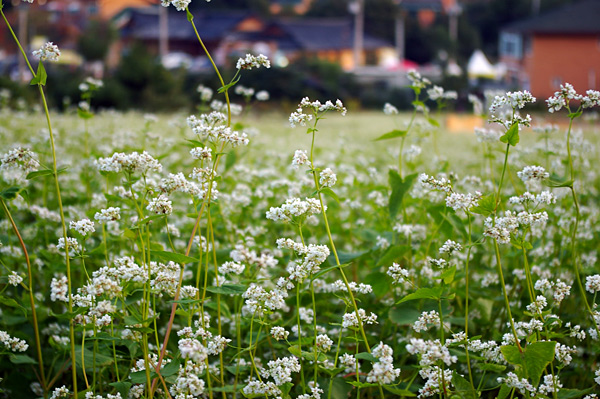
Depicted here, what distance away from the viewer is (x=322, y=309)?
2395 millimetres

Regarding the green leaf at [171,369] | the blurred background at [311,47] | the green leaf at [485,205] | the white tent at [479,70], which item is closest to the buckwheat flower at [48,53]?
the green leaf at [171,369]

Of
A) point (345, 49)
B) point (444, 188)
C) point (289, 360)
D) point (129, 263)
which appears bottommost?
point (345, 49)

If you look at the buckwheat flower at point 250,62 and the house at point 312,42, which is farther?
the house at point 312,42

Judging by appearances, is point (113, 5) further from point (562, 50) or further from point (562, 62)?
point (562, 62)

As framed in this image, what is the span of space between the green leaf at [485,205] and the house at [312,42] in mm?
33691

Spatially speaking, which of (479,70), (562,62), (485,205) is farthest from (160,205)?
(479,70)

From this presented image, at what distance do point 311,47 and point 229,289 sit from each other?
117ft

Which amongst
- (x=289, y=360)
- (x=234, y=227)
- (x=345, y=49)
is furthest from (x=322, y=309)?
(x=345, y=49)

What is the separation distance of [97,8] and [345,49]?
75.2 feet

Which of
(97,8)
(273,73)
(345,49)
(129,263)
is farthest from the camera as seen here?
(97,8)

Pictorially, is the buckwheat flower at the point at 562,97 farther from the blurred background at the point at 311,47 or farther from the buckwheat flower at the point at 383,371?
the blurred background at the point at 311,47

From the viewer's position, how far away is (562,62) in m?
22.9

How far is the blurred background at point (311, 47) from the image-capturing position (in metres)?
14.4

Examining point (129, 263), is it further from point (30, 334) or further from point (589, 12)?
point (589, 12)
